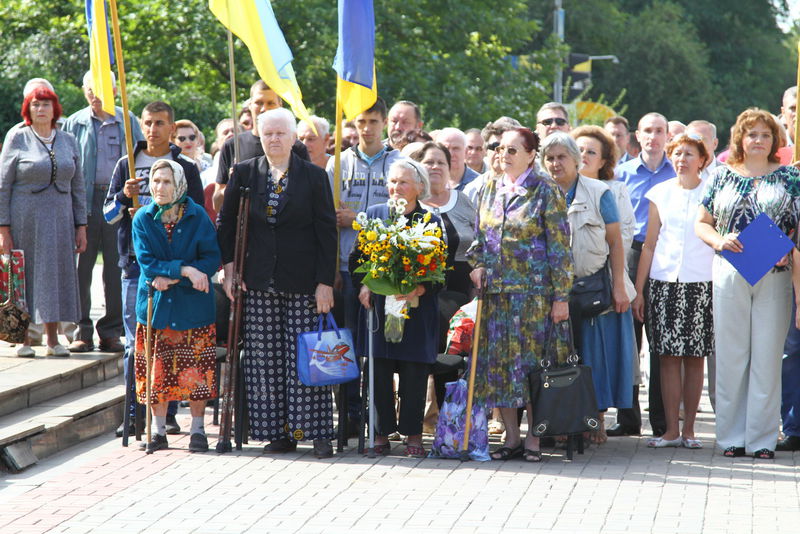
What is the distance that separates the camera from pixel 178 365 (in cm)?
834

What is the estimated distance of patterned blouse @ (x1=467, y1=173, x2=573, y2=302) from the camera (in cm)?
811

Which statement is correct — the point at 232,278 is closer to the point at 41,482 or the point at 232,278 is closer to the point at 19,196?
the point at 41,482

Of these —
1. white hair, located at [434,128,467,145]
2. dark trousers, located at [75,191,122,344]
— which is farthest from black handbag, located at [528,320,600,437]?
dark trousers, located at [75,191,122,344]

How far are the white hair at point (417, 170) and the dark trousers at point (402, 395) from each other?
1127mm

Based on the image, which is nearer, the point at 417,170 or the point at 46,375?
the point at 417,170

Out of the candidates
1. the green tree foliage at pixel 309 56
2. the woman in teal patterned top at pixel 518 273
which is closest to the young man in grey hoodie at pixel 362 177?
the woman in teal patterned top at pixel 518 273

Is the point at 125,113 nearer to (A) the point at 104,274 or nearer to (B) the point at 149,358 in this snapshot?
(B) the point at 149,358

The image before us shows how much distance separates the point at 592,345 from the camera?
8.73 meters

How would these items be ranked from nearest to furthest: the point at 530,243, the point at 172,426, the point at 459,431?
the point at 530,243, the point at 459,431, the point at 172,426

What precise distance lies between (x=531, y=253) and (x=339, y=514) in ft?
7.56

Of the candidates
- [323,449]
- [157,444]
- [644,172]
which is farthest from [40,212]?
[644,172]

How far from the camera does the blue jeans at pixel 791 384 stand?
8.80 metres

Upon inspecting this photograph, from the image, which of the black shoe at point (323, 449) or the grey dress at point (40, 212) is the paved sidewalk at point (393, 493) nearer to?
the black shoe at point (323, 449)

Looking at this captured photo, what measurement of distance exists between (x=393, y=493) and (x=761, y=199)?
3.18m
